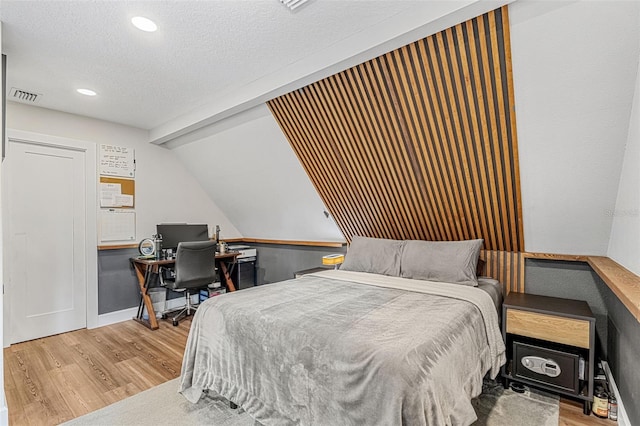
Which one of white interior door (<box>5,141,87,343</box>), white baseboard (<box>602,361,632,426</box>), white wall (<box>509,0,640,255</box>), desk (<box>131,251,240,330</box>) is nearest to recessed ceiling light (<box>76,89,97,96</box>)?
white interior door (<box>5,141,87,343</box>)

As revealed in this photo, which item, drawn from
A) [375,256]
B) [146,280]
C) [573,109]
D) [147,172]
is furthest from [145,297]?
[573,109]

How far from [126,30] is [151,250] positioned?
8.95 feet

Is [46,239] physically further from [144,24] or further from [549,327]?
[549,327]

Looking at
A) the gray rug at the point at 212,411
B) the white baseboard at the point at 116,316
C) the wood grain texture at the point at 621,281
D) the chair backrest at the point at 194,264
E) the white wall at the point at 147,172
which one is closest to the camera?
the wood grain texture at the point at 621,281

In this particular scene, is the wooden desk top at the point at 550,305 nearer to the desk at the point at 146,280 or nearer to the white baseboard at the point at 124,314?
the desk at the point at 146,280

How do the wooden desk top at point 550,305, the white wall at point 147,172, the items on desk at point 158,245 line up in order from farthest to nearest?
1. the items on desk at point 158,245
2. the white wall at point 147,172
3. the wooden desk top at point 550,305

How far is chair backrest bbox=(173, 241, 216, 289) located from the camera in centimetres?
365

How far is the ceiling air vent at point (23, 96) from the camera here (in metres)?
3.03

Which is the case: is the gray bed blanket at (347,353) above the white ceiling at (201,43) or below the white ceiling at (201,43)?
below

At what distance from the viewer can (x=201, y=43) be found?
7.38 feet

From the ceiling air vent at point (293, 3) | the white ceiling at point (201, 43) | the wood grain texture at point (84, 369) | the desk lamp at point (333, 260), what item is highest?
the ceiling air vent at point (293, 3)

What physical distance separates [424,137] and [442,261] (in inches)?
42.6

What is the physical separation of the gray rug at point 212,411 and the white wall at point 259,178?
2.30 metres

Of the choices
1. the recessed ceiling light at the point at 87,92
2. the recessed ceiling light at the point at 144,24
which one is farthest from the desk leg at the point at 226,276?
the recessed ceiling light at the point at 144,24
